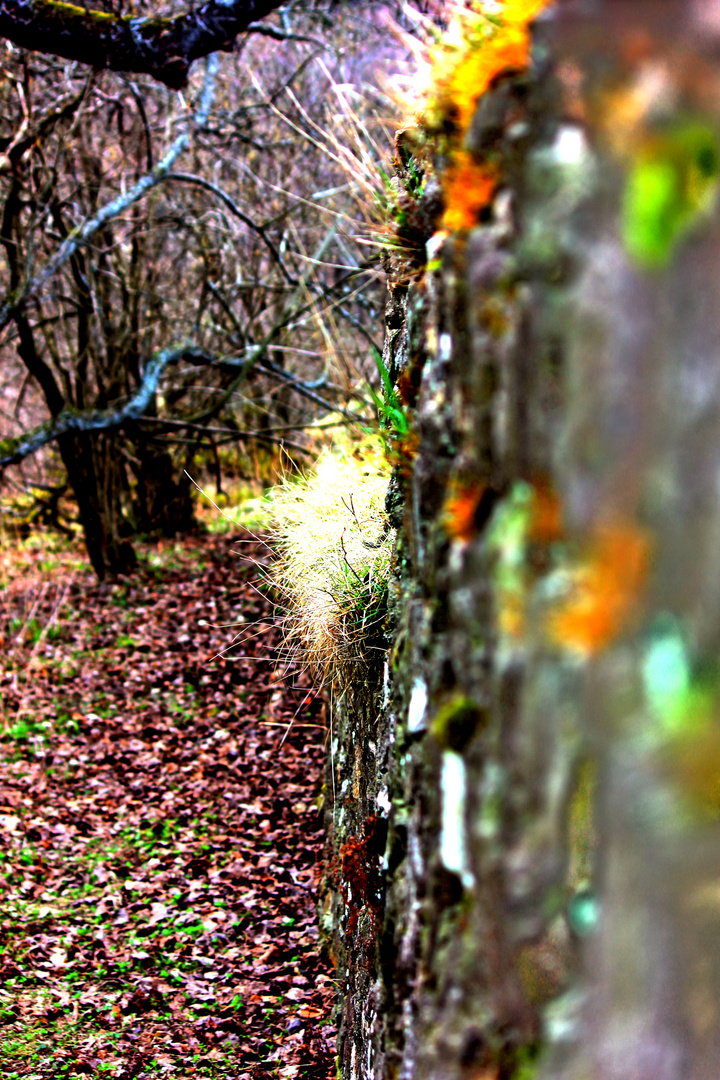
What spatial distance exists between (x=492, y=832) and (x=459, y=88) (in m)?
1.15

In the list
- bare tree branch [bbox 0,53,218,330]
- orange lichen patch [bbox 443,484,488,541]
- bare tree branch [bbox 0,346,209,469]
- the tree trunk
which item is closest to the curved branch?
bare tree branch [bbox 0,53,218,330]

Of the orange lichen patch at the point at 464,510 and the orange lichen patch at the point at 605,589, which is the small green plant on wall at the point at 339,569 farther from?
the orange lichen patch at the point at 605,589

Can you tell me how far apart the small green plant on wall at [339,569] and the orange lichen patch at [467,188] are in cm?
139

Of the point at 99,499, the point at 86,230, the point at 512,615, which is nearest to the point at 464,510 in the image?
the point at 512,615

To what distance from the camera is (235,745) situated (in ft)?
20.8

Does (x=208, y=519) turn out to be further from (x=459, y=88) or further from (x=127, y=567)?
(x=459, y=88)

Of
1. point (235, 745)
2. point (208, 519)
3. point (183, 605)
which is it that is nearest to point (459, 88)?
point (235, 745)

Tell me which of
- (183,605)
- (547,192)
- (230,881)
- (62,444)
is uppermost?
(62,444)

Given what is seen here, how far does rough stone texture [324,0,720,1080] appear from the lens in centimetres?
101

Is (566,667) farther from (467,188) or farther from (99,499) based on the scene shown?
(99,499)

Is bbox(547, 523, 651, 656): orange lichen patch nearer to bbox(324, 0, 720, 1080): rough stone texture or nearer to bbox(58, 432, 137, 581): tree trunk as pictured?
bbox(324, 0, 720, 1080): rough stone texture

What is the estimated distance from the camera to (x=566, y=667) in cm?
107

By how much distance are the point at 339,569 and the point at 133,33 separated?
3.94m

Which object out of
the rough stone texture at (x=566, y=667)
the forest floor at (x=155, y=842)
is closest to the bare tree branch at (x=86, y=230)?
the forest floor at (x=155, y=842)
